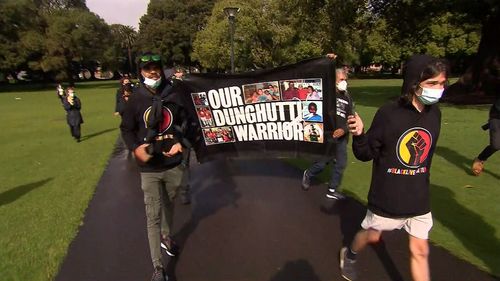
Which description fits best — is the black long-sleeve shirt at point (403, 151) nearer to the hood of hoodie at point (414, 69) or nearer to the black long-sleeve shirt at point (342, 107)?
the hood of hoodie at point (414, 69)

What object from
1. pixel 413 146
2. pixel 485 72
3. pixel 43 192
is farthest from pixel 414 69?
pixel 485 72

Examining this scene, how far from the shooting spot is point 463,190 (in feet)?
21.7

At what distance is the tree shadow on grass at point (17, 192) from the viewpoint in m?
7.17

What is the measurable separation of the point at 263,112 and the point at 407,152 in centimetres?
340

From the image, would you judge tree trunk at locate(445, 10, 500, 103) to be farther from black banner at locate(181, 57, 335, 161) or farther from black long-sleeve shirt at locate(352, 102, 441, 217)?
black long-sleeve shirt at locate(352, 102, 441, 217)

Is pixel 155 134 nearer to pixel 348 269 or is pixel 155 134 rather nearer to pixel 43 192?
pixel 348 269

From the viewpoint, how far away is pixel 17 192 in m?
7.65

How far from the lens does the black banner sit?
6.10 metres

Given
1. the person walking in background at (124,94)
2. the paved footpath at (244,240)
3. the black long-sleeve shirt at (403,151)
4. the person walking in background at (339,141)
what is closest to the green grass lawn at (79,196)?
the paved footpath at (244,240)

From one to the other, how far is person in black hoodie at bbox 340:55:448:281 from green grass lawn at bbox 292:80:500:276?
1.26 meters

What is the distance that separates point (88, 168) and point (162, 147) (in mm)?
6208

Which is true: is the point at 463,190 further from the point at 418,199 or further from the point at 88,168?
the point at 88,168

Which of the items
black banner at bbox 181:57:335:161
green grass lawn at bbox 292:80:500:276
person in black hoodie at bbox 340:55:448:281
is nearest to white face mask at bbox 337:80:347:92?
black banner at bbox 181:57:335:161

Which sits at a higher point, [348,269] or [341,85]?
[341,85]
